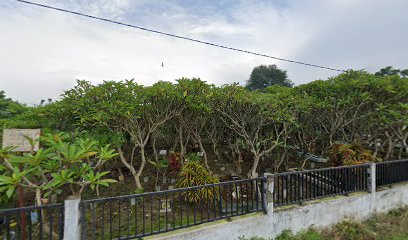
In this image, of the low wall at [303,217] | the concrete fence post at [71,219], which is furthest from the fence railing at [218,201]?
the concrete fence post at [71,219]

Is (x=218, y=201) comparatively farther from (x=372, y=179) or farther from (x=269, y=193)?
(x=372, y=179)

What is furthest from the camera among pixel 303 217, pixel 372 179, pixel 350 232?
pixel 372 179

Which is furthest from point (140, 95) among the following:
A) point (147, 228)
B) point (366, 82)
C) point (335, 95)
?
point (366, 82)

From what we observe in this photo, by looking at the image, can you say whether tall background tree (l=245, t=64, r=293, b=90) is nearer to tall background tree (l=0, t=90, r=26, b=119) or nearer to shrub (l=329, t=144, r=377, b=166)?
shrub (l=329, t=144, r=377, b=166)

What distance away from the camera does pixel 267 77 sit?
4284 centimetres

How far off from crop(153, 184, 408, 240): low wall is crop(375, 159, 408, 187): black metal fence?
228 mm

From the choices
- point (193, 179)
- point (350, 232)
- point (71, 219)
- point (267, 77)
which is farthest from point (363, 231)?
point (267, 77)

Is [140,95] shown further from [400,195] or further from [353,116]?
[400,195]

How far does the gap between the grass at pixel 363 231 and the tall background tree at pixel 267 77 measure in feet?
120

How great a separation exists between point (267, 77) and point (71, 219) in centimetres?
4282

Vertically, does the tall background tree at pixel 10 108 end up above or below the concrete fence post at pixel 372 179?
above

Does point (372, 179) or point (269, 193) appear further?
point (372, 179)

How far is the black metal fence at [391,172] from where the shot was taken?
22.7 ft

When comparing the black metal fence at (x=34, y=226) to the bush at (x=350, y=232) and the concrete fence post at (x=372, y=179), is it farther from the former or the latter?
the concrete fence post at (x=372, y=179)
